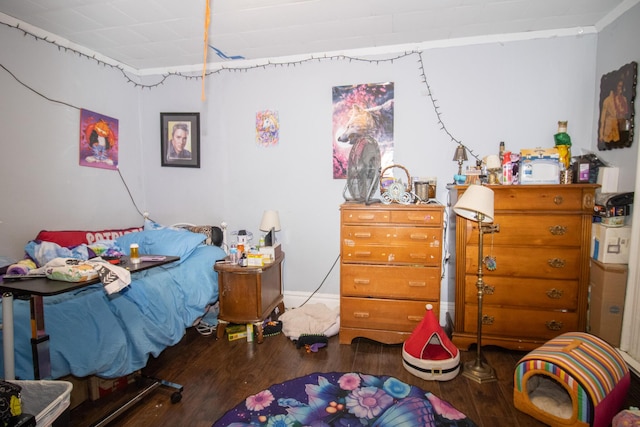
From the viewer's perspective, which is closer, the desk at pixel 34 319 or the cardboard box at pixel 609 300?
the desk at pixel 34 319

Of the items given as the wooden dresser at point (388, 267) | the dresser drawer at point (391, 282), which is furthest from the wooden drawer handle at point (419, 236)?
the dresser drawer at point (391, 282)

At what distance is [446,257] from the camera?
125 inches

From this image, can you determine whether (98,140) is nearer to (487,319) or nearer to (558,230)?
(487,319)

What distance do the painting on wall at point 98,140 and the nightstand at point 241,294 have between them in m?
1.79

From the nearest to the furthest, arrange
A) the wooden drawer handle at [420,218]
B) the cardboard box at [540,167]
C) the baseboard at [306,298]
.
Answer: the cardboard box at [540,167], the wooden drawer handle at [420,218], the baseboard at [306,298]

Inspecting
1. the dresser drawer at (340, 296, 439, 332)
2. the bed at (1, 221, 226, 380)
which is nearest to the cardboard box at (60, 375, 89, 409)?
the bed at (1, 221, 226, 380)

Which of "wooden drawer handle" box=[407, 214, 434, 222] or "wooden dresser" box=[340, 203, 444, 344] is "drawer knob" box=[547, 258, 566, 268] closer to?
"wooden dresser" box=[340, 203, 444, 344]

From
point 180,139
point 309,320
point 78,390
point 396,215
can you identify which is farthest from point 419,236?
point 180,139

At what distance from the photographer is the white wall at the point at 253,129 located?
281 cm

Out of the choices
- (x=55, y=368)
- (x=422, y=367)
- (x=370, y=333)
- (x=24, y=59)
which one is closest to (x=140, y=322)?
(x=55, y=368)

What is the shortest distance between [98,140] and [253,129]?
5.36ft

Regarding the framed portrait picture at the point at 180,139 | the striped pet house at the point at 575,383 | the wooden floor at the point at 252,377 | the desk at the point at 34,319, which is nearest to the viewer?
the desk at the point at 34,319

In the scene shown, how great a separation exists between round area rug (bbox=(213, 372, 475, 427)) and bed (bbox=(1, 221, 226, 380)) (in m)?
0.80

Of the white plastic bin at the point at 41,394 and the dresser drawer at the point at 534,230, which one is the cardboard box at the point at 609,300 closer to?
the dresser drawer at the point at 534,230
